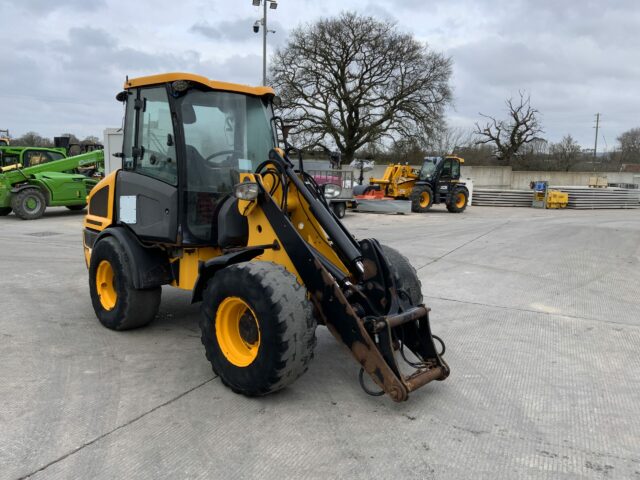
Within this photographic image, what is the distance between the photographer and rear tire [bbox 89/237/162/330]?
477cm

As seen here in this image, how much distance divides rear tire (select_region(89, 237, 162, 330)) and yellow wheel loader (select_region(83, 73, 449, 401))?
1 centimetres

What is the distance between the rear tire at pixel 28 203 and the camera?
15.2 m

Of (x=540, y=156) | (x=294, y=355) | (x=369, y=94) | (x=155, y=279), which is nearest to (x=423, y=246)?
(x=155, y=279)

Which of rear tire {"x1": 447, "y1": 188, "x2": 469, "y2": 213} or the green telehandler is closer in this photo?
the green telehandler

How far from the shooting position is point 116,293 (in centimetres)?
493

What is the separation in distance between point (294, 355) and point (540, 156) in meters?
49.5

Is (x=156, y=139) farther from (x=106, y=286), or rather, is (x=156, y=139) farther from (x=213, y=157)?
(x=106, y=286)

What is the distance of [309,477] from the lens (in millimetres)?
2711

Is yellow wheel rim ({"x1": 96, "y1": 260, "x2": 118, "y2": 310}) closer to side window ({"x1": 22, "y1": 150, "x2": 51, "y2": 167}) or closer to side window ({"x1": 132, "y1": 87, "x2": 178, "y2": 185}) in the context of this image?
side window ({"x1": 132, "y1": 87, "x2": 178, "y2": 185})

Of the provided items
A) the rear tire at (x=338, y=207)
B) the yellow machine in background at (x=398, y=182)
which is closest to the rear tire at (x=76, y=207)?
the rear tire at (x=338, y=207)

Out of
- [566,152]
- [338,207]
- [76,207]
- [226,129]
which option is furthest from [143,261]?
[566,152]

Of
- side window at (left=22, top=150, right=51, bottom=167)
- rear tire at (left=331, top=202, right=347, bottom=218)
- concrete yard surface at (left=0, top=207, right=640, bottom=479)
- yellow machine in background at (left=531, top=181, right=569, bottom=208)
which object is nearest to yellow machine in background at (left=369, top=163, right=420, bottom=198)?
rear tire at (left=331, top=202, right=347, bottom=218)

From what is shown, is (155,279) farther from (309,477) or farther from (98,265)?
(309,477)

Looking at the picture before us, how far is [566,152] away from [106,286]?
51024 millimetres
